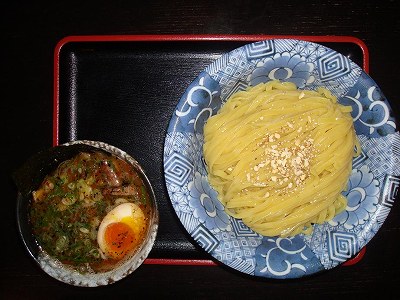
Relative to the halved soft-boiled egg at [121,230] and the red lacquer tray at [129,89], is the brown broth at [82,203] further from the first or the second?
the red lacquer tray at [129,89]

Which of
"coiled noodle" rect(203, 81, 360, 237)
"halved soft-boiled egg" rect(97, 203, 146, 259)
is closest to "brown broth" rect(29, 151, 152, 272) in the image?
"halved soft-boiled egg" rect(97, 203, 146, 259)

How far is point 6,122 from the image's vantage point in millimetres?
3113

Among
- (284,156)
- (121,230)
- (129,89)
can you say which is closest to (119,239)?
(121,230)

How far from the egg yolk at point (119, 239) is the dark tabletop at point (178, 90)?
26cm

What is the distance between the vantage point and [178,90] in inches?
118

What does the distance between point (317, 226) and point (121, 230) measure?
122 cm

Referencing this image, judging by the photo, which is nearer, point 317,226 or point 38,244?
point 317,226

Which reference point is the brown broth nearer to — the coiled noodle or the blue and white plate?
the blue and white plate

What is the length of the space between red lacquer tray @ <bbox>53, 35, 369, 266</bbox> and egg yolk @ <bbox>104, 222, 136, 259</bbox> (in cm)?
23

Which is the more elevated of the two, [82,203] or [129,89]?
[129,89]

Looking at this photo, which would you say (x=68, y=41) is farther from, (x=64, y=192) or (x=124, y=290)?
(x=124, y=290)

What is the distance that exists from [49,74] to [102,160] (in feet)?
2.55

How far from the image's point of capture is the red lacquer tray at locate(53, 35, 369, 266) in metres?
2.98

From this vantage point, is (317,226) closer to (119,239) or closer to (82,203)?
(119,239)
